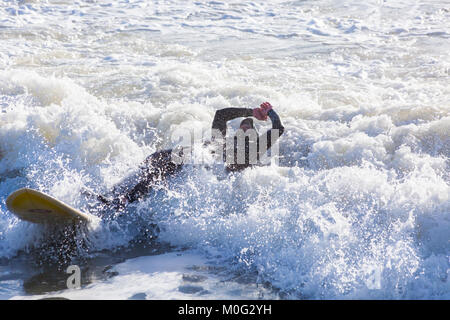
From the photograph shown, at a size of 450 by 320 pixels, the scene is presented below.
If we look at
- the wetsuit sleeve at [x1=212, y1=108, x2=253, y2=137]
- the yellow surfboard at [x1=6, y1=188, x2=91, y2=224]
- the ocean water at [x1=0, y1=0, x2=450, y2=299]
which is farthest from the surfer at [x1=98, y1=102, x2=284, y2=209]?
the yellow surfboard at [x1=6, y1=188, x2=91, y2=224]

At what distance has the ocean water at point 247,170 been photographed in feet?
14.6

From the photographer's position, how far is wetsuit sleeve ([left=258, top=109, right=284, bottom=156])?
5707mm

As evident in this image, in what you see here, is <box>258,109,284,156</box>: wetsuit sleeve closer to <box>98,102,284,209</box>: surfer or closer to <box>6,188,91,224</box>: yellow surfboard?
<box>98,102,284,209</box>: surfer

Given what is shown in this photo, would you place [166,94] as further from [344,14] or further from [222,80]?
[344,14]

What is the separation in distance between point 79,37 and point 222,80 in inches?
179

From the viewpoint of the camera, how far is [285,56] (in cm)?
1125

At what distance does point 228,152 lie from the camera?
613cm

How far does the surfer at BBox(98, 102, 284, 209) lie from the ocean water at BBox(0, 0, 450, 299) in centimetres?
13

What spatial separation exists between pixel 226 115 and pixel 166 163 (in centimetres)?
94

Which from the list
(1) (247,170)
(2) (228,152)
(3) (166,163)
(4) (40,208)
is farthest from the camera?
(2) (228,152)

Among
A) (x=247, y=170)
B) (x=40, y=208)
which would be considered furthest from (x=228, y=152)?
(x=40, y=208)

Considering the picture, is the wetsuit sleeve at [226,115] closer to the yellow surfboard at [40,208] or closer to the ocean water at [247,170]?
the ocean water at [247,170]

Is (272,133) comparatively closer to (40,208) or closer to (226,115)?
(226,115)

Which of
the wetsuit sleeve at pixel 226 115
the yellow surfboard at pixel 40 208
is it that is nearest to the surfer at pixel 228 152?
the wetsuit sleeve at pixel 226 115
